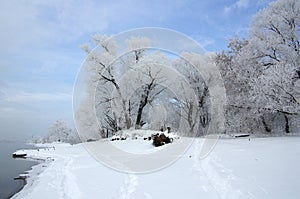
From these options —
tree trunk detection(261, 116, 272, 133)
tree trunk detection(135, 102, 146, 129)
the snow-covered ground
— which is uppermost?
tree trunk detection(135, 102, 146, 129)

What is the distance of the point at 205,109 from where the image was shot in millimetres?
21000

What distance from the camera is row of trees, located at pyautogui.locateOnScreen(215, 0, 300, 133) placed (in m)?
13.7

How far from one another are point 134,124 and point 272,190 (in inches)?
678

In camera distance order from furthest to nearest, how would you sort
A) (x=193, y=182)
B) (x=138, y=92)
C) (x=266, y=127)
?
(x=138, y=92)
(x=266, y=127)
(x=193, y=182)

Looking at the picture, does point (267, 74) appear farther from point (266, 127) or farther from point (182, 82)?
point (182, 82)

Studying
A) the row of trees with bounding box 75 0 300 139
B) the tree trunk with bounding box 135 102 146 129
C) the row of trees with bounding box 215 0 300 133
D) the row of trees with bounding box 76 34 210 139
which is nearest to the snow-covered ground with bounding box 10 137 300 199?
the row of trees with bounding box 215 0 300 133

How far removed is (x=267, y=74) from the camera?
14.5m

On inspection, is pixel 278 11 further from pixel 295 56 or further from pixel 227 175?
pixel 227 175

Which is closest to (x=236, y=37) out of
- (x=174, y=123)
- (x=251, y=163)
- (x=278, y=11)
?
(x=278, y=11)

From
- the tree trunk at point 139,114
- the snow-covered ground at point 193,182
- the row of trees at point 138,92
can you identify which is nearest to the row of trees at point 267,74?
the row of trees at point 138,92

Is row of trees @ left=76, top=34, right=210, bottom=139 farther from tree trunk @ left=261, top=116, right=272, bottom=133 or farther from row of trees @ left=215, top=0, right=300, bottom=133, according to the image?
tree trunk @ left=261, top=116, right=272, bottom=133

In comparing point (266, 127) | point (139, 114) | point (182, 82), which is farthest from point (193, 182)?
point (182, 82)

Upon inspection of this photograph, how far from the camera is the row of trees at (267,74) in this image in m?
13.7

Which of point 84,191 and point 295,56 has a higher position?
point 295,56
